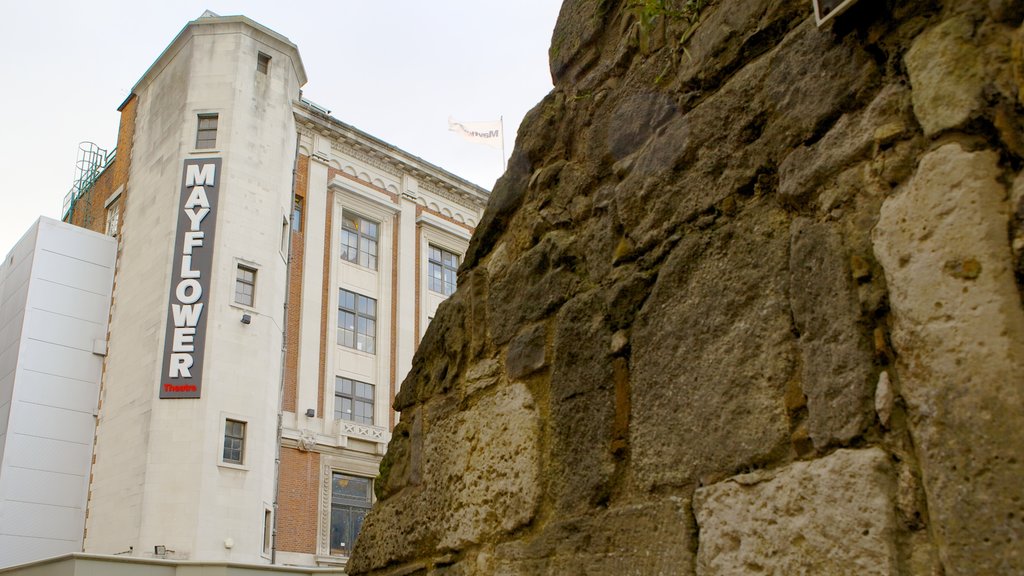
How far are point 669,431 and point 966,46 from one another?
0.94 m

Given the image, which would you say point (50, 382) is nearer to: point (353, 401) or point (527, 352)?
point (353, 401)

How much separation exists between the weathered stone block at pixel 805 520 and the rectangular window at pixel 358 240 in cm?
2407

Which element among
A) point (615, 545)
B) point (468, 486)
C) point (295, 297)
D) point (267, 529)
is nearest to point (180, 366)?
point (295, 297)

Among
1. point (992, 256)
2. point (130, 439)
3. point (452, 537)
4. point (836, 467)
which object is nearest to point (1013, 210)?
point (992, 256)

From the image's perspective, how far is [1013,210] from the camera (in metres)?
1.35

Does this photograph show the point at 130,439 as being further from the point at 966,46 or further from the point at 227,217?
the point at 966,46

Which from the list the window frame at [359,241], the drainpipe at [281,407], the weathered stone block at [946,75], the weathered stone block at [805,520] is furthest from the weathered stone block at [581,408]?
the window frame at [359,241]

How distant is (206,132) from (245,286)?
4.05m

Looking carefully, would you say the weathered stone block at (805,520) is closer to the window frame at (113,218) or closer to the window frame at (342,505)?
the window frame at (342,505)

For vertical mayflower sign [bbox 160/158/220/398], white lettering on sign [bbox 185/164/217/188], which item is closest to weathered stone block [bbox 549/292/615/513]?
vertical mayflower sign [bbox 160/158/220/398]

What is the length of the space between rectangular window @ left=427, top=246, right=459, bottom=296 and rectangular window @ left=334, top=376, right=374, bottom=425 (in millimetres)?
4324

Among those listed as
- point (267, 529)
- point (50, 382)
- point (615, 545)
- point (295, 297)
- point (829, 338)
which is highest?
point (295, 297)

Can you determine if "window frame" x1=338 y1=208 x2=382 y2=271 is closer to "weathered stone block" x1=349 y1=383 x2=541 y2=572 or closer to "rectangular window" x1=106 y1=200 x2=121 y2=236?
"rectangular window" x1=106 y1=200 x2=121 y2=236

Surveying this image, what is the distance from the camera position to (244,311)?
21.6 meters
